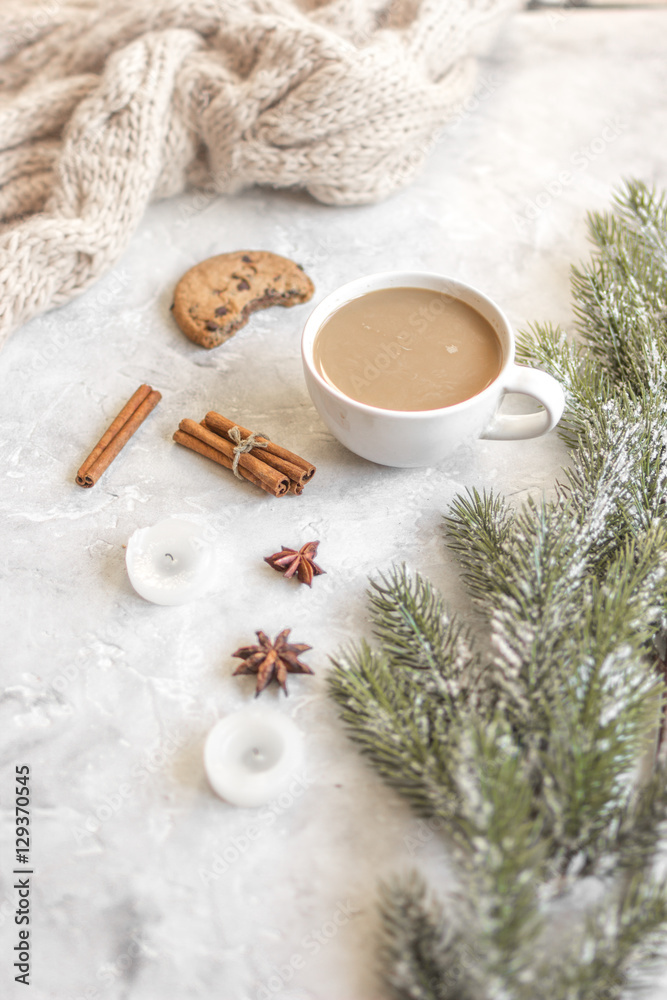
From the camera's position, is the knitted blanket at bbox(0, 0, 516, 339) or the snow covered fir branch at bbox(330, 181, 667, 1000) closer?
the snow covered fir branch at bbox(330, 181, 667, 1000)

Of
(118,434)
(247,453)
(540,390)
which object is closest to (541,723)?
(540,390)

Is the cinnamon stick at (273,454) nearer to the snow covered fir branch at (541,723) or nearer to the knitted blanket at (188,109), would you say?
the snow covered fir branch at (541,723)

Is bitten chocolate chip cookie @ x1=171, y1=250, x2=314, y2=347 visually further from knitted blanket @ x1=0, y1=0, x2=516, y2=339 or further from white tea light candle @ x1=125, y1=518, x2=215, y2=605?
white tea light candle @ x1=125, y1=518, x2=215, y2=605

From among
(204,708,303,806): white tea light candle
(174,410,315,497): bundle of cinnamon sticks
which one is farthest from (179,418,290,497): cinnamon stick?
(204,708,303,806): white tea light candle

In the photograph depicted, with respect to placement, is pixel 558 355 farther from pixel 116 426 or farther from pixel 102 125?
pixel 102 125

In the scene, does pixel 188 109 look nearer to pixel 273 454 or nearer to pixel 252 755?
pixel 273 454

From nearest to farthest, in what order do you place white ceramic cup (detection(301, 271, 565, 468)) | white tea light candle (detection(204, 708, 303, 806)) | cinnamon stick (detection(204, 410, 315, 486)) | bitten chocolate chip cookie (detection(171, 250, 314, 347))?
white tea light candle (detection(204, 708, 303, 806)), white ceramic cup (detection(301, 271, 565, 468)), cinnamon stick (detection(204, 410, 315, 486)), bitten chocolate chip cookie (detection(171, 250, 314, 347))

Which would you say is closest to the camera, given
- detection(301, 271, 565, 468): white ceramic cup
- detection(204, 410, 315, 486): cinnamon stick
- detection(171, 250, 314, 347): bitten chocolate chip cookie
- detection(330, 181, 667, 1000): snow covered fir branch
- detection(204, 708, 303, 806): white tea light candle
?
detection(330, 181, 667, 1000): snow covered fir branch

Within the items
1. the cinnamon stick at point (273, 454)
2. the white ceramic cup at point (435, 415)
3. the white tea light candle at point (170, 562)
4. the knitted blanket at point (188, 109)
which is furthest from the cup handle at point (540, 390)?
the knitted blanket at point (188, 109)
